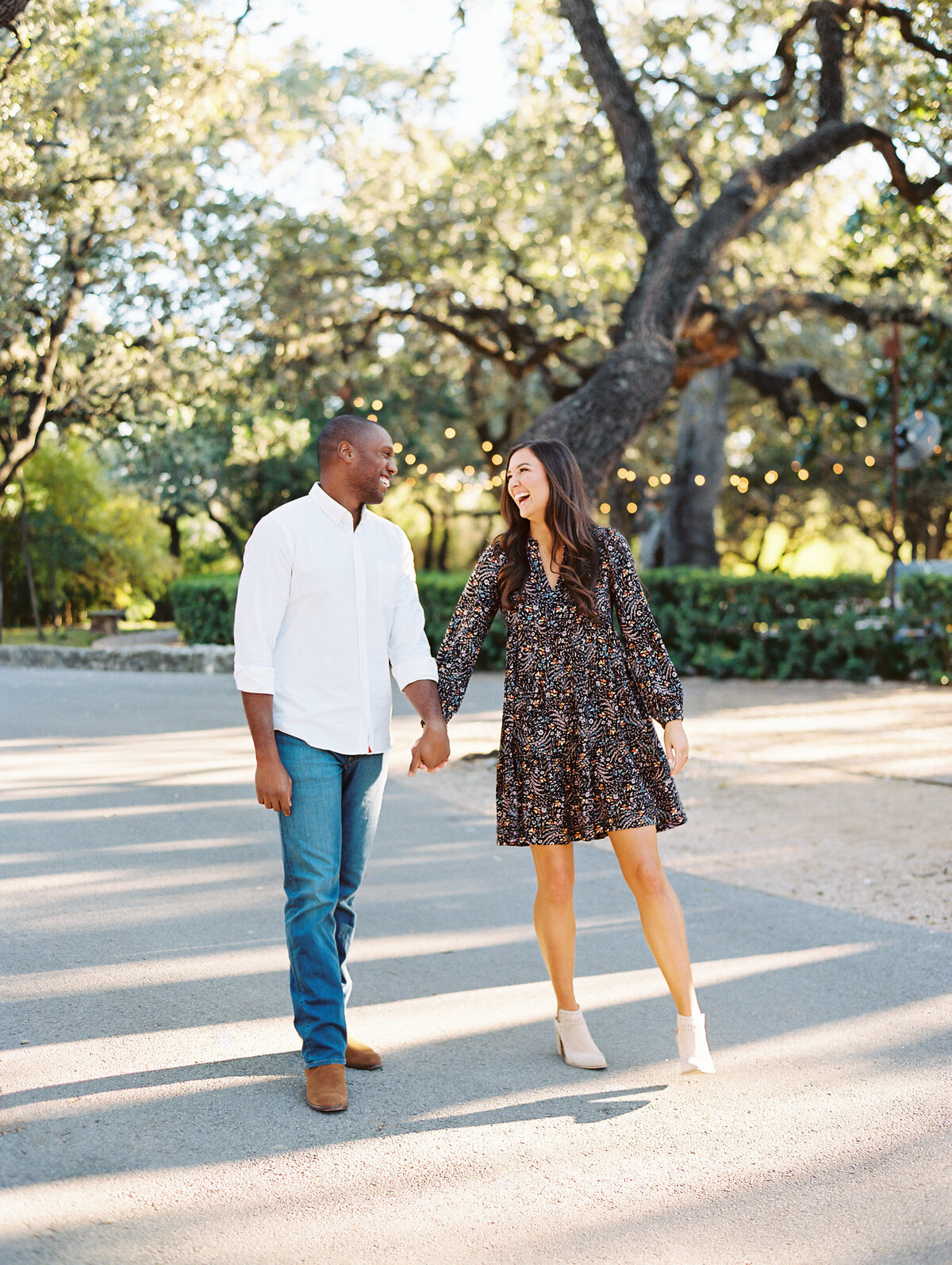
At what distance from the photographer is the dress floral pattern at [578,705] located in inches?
147

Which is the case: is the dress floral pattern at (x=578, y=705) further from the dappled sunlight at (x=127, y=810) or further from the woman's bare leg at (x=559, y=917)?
the dappled sunlight at (x=127, y=810)

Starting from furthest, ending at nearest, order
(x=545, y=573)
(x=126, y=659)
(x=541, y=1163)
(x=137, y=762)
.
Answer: (x=126, y=659), (x=137, y=762), (x=545, y=573), (x=541, y=1163)

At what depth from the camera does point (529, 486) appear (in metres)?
3.83

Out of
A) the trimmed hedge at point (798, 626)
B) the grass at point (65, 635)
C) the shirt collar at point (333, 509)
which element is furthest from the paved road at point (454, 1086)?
the grass at point (65, 635)

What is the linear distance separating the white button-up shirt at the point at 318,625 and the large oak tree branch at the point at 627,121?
27.8 ft

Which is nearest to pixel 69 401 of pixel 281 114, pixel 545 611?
pixel 281 114

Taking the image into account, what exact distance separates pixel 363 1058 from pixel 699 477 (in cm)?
→ 1815

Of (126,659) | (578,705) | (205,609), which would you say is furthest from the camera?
(205,609)

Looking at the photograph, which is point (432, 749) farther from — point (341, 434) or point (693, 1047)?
point (693, 1047)

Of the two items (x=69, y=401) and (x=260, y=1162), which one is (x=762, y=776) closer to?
(x=260, y=1162)

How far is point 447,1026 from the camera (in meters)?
4.04

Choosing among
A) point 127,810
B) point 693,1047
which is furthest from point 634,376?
point 693,1047

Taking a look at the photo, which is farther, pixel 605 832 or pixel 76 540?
pixel 76 540

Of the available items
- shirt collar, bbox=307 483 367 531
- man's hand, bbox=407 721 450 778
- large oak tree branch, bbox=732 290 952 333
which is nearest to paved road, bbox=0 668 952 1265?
man's hand, bbox=407 721 450 778
